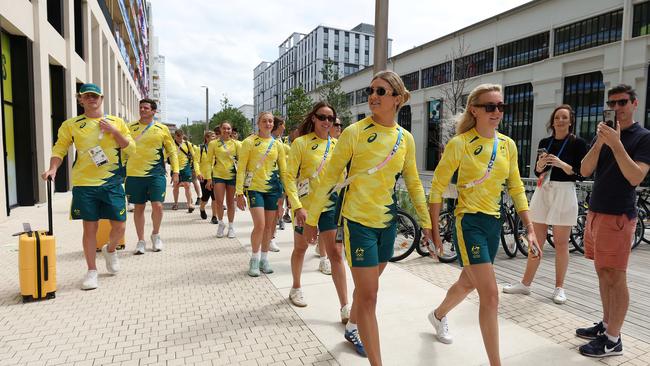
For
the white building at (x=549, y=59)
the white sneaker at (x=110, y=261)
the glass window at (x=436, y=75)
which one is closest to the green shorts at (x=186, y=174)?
the white sneaker at (x=110, y=261)

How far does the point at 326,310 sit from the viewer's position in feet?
13.2

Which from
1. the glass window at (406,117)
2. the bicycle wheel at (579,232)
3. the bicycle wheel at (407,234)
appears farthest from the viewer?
the glass window at (406,117)

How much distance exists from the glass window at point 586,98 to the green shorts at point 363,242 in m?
27.7

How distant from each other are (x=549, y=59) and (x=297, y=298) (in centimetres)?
2985

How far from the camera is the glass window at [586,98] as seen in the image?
25344 millimetres

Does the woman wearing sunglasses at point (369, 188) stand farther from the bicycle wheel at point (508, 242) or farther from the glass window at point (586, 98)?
the glass window at point (586, 98)

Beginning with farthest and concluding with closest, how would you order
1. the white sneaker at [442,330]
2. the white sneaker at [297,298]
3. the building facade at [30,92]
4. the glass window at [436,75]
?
the glass window at [436,75] → the building facade at [30,92] → the white sneaker at [297,298] → the white sneaker at [442,330]

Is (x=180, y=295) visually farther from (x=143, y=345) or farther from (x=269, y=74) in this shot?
(x=269, y=74)

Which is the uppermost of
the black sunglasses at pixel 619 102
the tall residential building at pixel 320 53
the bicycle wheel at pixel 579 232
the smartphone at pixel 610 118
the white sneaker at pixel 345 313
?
the tall residential building at pixel 320 53

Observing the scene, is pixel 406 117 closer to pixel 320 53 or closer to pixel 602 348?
pixel 602 348

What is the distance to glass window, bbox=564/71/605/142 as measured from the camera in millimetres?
25344

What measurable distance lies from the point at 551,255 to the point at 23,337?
22.4 feet

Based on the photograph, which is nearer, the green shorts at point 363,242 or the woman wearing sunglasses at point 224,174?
the green shorts at point 363,242

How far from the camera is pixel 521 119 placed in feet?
103
